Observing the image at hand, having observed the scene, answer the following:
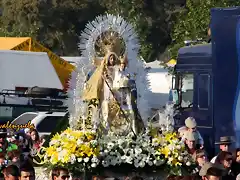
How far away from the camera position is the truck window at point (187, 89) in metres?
19.1

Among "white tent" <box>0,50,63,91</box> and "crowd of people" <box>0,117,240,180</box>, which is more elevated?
"white tent" <box>0,50,63,91</box>

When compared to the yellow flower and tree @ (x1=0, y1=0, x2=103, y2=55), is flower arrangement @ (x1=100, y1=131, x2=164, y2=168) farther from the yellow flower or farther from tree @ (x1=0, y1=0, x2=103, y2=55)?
tree @ (x1=0, y1=0, x2=103, y2=55)

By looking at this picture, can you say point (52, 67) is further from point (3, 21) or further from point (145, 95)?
point (3, 21)

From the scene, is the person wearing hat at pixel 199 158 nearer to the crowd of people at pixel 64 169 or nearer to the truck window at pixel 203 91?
the crowd of people at pixel 64 169

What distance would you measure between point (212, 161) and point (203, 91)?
6.45 meters

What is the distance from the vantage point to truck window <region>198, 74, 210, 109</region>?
18.4 meters

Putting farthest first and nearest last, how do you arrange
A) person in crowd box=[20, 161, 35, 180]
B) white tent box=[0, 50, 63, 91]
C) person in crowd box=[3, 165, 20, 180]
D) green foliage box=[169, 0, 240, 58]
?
green foliage box=[169, 0, 240, 58] → white tent box=[0, 50, 63, 91] → person in crowd box=[3, 165, 20, 180] → person in crowd box=[20, 161, 35, 180]

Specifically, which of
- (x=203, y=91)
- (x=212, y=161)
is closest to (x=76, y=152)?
(x=212, y=161)

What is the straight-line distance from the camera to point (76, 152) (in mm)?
11094

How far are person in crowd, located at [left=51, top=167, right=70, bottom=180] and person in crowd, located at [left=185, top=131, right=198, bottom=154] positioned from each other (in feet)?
11.4

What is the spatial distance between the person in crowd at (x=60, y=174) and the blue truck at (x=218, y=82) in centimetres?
699

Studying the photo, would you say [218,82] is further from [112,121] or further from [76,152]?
[76,152]

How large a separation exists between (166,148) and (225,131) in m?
5.72

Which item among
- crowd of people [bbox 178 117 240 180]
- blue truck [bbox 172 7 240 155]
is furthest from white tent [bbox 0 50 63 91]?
crowd of people [bbox 178 117 240 180]
